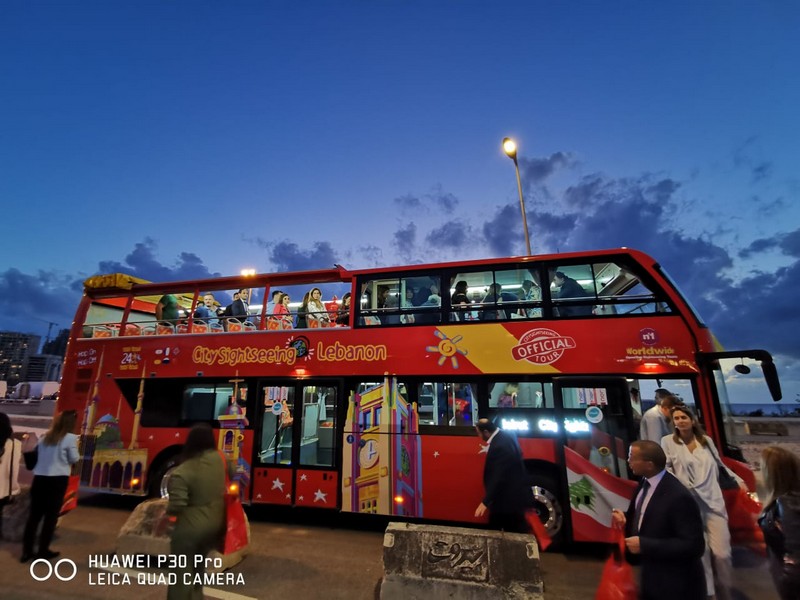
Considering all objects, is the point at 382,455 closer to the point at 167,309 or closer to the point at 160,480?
the point at 160,480

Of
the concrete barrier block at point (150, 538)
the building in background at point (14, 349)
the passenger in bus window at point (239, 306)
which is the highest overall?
the building in background at point (14, 349)

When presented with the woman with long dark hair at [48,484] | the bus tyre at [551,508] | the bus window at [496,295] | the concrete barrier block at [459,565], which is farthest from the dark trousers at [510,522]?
the woman with long dark hair at [48,484]

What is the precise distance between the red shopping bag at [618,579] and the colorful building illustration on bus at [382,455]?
3.72 m

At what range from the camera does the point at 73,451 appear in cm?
554

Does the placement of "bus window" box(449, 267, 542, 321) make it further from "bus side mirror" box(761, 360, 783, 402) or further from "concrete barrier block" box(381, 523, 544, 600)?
"concrete barrier block" box(381, 523, 544, 600)

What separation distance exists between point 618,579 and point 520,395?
3430mm

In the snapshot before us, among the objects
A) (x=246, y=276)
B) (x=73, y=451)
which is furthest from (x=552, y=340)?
(x=73, y=451)

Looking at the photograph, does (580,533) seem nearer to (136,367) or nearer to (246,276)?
(246,276)

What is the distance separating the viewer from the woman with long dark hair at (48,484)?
17.4 ft

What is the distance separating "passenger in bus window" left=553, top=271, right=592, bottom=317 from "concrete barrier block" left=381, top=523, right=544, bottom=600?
353cm

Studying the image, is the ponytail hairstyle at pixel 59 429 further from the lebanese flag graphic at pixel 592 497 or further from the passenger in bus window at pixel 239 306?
the lebanese flag graphic at pixel 592 497

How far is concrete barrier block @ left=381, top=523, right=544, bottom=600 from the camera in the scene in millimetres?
3918

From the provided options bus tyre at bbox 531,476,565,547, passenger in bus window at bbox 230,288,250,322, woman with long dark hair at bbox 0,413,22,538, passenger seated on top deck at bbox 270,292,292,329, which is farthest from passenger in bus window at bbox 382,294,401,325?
woman with long dark hair at bbox 0,413,22,538

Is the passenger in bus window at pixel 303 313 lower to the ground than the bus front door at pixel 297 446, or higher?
higher
